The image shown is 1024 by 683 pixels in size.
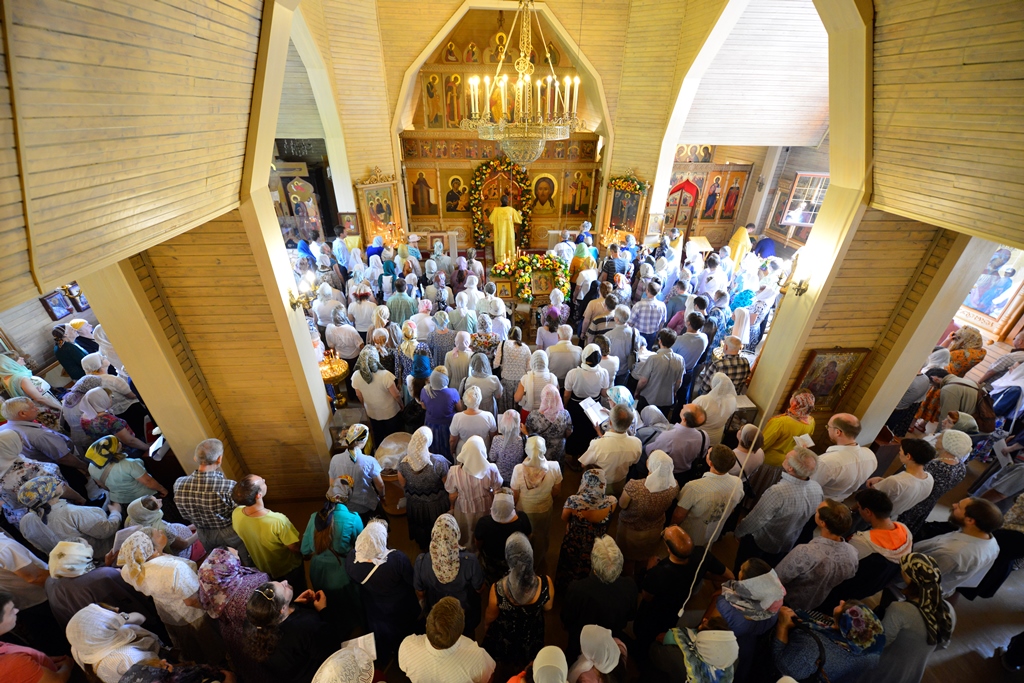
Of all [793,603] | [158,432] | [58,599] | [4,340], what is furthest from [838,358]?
[4,340]

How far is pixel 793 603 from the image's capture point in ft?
11.6

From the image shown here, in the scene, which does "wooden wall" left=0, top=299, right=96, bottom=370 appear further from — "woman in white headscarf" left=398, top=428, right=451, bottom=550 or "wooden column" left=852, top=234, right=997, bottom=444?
"wooden column" left=852, top=234, right=997, bottom=444

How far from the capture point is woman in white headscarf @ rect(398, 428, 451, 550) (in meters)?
3.67

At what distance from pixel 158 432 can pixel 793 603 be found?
6.60m

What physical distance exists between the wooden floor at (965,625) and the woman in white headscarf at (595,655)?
1.63 metres

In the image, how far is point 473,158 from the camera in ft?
43.9

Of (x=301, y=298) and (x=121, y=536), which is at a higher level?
(x=301, y=298)

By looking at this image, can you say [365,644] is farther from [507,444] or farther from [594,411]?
[594,411]

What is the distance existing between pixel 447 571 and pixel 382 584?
524 millimetres

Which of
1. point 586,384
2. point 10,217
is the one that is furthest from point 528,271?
point 10,217

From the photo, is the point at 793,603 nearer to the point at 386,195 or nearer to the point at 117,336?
the point at 117,336

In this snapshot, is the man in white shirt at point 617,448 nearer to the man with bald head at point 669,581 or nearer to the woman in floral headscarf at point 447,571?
the man with bald head at point 669,581

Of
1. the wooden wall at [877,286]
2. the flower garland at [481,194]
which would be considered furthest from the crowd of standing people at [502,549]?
the flower garland at [481,194]

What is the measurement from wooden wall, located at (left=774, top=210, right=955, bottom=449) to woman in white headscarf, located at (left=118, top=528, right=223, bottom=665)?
6.23 m
